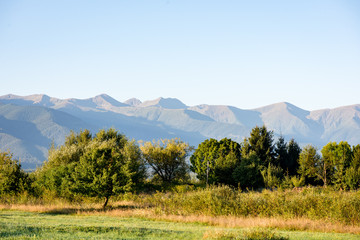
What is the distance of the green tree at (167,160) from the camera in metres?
60.1

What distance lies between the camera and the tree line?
32.3m

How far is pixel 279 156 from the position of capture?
61062 millimetres

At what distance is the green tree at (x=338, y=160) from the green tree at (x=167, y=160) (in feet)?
77.1

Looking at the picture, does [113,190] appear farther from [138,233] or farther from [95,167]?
[138,233]

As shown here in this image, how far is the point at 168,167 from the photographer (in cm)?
6138

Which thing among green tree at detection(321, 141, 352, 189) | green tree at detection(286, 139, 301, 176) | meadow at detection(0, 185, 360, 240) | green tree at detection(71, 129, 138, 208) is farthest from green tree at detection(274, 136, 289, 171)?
green tree at detection(71, 129, 138, 208)

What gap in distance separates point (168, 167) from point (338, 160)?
27734mm

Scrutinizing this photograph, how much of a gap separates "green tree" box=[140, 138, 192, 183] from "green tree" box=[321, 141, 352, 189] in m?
23.5

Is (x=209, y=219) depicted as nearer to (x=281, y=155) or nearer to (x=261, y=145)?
(x=261, y=145)

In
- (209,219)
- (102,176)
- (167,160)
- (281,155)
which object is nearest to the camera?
(209,219)

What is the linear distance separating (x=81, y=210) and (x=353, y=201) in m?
21.3

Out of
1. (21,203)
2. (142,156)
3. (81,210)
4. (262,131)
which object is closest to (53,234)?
(81,210)

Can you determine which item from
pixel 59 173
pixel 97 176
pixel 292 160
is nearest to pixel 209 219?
pixel 97 176

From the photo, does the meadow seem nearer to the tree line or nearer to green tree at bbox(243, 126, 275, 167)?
the tree line
